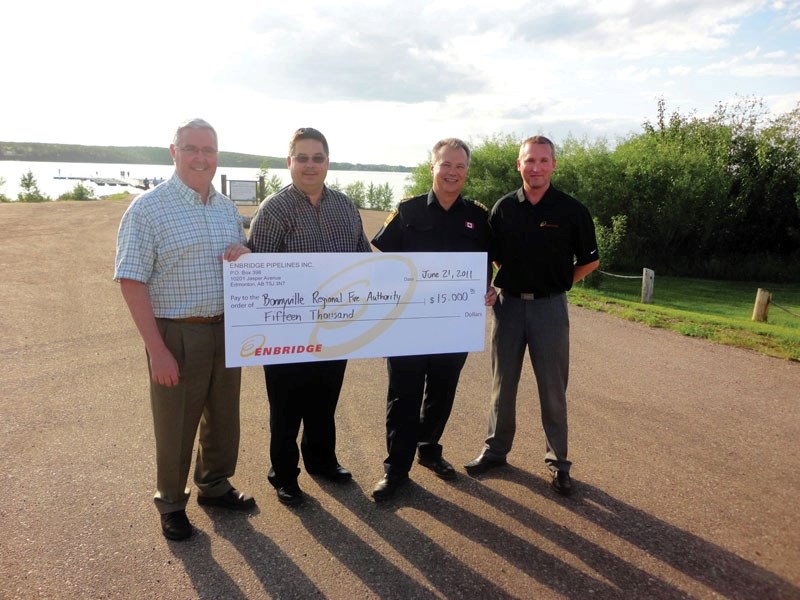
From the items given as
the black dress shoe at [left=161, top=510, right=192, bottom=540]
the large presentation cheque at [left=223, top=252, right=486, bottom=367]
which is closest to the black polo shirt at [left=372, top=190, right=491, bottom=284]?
the large presentation cheque at [left=223, top=252, right=486, bottom=367]

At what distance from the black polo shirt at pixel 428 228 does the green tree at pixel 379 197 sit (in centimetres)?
3522

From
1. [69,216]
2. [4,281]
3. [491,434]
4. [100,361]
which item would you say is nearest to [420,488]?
[491,434]

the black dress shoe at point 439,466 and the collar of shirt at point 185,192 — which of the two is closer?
the collar of shirt at point 185,192

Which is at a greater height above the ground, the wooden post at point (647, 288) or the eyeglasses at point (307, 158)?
the eyeglasses at point (307, 158)

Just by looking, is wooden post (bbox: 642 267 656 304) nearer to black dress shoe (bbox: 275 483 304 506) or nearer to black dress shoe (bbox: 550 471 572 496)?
black dress shoe (bbox: 550 471 572 496)

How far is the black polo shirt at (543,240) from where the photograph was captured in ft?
12.5

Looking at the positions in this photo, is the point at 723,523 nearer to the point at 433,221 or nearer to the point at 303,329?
the point at 433,221

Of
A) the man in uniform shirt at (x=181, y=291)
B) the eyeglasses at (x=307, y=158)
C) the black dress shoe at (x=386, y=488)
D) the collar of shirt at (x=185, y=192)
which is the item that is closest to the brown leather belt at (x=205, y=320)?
the man in uniform shirt at (x=181, y=291)

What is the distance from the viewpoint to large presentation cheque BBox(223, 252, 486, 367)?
3307 mm

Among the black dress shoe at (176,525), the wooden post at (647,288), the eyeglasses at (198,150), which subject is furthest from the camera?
the wooden post at (647,288)

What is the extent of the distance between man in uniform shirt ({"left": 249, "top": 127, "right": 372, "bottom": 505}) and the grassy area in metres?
6.73

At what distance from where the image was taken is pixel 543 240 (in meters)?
3.80

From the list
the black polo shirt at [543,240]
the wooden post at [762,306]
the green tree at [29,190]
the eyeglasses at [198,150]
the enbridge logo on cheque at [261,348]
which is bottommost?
the wooden post at [762,306]

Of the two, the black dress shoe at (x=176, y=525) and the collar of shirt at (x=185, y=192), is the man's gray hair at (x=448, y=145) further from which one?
the black dress shoe at (x=176, y=525)
